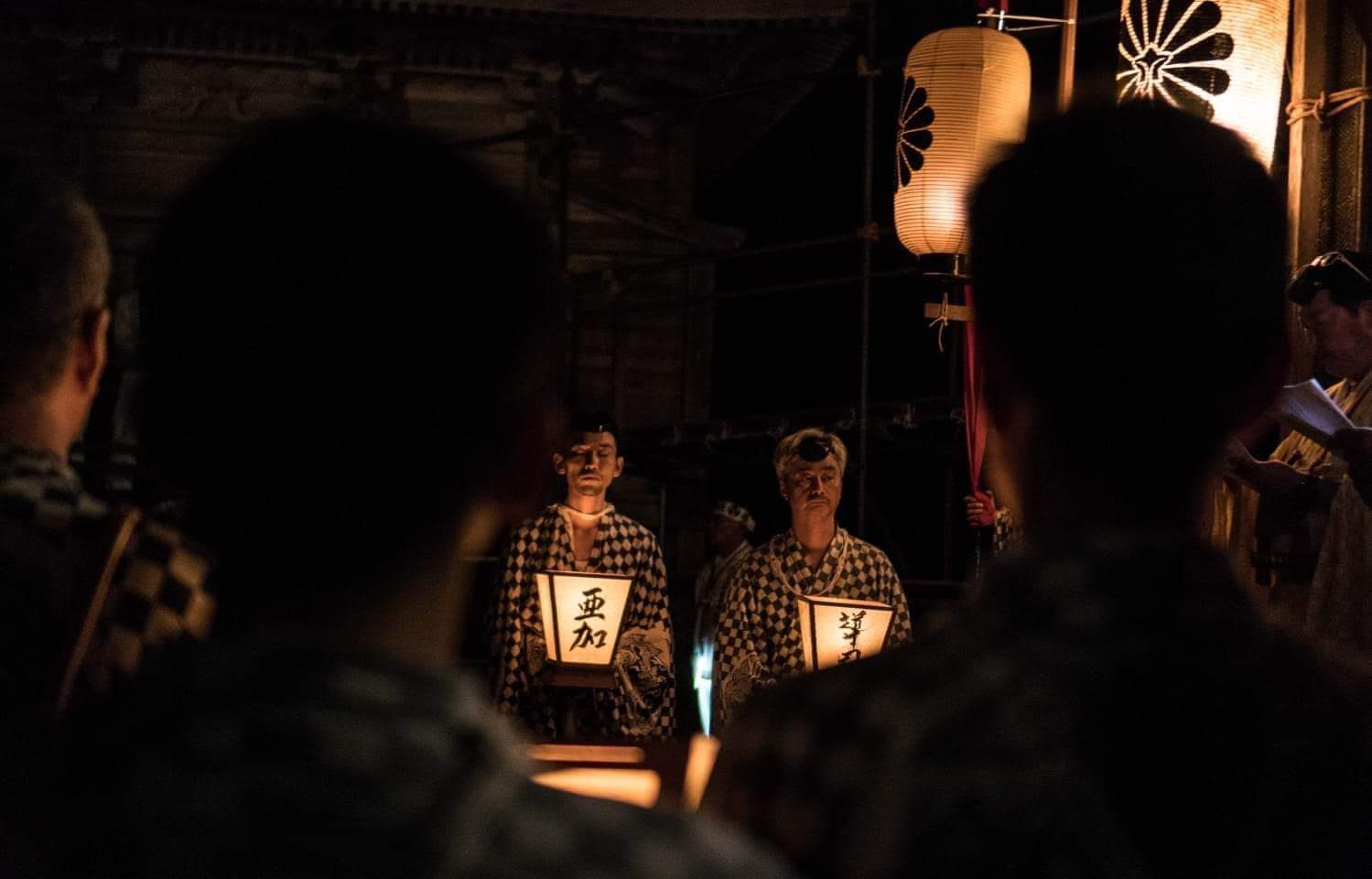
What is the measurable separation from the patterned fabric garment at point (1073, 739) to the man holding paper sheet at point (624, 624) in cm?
638

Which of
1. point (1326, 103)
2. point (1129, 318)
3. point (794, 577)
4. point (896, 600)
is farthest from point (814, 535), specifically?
point (1129, 318)

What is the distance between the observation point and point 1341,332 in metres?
4.82

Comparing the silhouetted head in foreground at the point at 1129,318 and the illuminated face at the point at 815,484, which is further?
the illuminated face at the point at 815,484

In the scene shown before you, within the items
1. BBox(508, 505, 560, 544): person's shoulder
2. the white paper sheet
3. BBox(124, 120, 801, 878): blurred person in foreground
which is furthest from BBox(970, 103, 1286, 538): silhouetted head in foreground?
BBox(508, 505, 560, 544): person's shoulder

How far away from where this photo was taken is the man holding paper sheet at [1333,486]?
4.68 metres

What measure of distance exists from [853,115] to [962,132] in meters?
9.14

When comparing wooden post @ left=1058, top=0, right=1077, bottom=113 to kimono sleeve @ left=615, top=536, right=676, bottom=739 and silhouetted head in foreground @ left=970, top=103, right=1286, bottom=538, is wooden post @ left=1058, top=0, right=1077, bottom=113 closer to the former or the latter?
kimono sleeve @ left=615, top=536, right=676, bottom=739

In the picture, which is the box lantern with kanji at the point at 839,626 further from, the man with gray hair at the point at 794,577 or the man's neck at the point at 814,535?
the man's neck at the point at 814,535

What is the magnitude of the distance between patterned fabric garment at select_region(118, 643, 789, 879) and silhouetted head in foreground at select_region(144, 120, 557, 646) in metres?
0.17

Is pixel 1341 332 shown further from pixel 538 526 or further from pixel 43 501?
pixel 538 526

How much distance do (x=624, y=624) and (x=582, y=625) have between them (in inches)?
45.8

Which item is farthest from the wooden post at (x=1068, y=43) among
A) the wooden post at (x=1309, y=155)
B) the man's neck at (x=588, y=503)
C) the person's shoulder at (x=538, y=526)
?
the person's shoulder at (x=538, y=526)

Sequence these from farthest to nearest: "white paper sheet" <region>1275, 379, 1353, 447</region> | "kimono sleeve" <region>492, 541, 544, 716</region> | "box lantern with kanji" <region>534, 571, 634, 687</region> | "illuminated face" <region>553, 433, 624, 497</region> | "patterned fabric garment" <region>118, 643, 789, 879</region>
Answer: "illuminated face" <region>553, 433, 624, 497</region> < "kimono sleeve" <region>492, 541, 544, 716</region> < "box lantern with kanji" <region>534, 571, 634, 687</region> < "white paper sheet" <region>1275, 379, 1353, 447</region> < "patterned fabric garment" <region>118, 643, 789, 879</region>

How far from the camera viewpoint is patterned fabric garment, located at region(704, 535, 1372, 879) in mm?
1365
